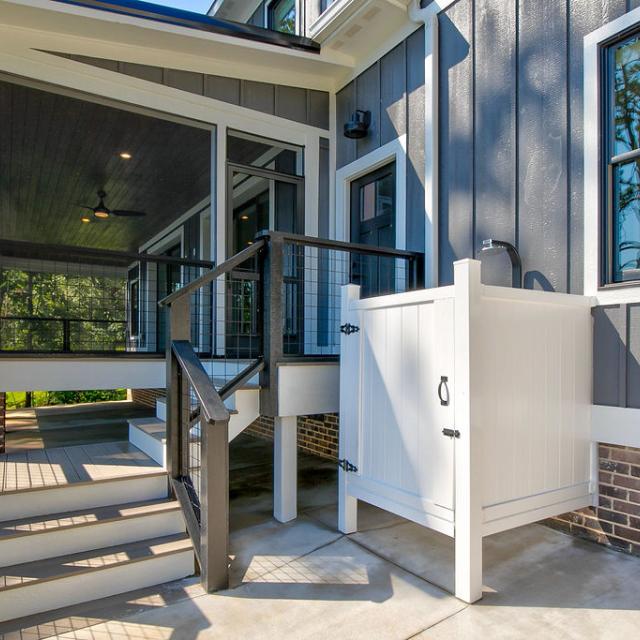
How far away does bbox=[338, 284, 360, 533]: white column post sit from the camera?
313 cm

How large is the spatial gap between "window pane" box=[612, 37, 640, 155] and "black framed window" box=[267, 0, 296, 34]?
13.7 feet

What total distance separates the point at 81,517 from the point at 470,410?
83.8 inches

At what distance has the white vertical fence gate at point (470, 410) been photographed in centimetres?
236

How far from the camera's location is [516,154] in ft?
11.3

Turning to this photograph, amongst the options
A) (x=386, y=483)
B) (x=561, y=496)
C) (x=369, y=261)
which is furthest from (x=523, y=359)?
(x=369, y=261)

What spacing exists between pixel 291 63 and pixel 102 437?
4.18 meters

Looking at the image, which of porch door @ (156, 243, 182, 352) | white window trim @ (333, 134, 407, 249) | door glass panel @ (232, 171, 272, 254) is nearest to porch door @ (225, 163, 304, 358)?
door glass panel @ (232, 171, 272, 254)

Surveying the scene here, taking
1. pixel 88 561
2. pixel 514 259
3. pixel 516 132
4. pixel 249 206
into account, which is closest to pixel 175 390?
pixel 88 561

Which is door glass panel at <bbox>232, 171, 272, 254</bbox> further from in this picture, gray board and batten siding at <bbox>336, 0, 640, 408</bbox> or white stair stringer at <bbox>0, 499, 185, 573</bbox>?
white stair stringer at <bbox>0, 499, 185, 573</bbox>

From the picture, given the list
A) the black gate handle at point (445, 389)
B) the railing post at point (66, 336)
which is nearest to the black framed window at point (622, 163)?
the black gate handle at point (445, 389)

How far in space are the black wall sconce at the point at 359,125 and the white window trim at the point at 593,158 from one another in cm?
218

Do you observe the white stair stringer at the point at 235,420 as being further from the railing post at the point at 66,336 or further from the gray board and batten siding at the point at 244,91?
the gray board and batten siding at the point at 244,91

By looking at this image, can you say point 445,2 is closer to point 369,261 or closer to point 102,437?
point 369,261

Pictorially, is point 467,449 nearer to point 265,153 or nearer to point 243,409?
point 243,409
